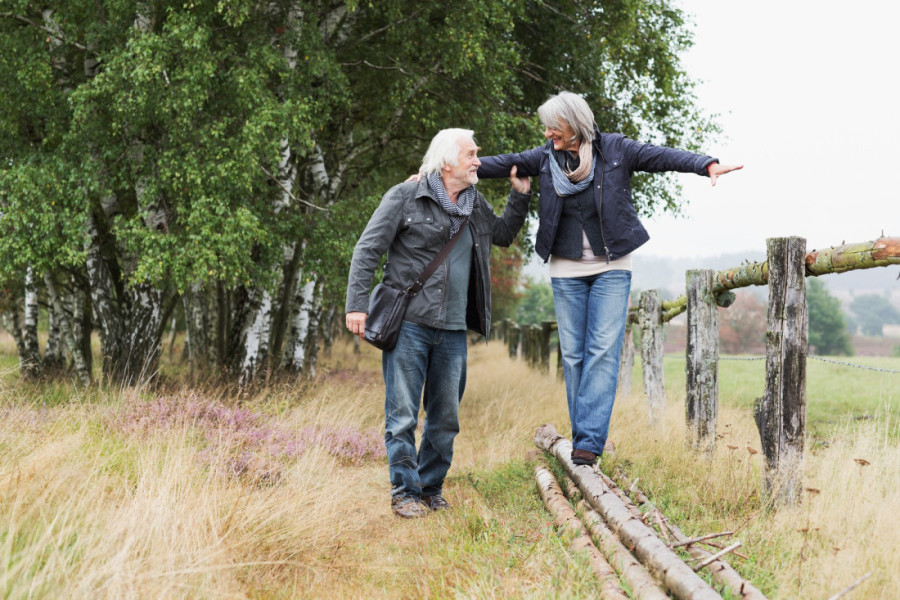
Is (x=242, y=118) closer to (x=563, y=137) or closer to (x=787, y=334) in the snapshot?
(x=563, y=137)

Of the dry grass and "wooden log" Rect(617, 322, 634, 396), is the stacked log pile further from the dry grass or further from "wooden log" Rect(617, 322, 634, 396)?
"wooden log" Rect(617, 322, 634, 396)

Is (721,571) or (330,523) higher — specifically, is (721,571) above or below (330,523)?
above

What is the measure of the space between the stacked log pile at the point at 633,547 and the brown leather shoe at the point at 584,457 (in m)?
0.05

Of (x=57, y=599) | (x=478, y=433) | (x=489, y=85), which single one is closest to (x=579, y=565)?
(x=57, y=599)

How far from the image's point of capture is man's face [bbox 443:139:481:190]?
469 cm

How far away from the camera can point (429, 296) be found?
15.2 ft

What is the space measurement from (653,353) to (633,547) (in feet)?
15.6

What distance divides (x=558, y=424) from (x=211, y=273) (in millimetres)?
4028

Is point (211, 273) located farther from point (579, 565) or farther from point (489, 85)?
point (579, 565)

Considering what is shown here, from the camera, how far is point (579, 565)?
330 centimetres

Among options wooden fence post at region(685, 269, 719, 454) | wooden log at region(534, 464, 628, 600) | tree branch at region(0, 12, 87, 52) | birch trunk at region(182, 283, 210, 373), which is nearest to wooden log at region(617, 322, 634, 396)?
wooden fence post at region(685, 269, 719, 454)

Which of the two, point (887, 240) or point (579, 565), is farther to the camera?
point (887, 240)

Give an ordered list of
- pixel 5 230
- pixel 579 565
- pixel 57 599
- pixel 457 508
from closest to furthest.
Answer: pixel 57 599 < pixel 579 565 < pixel 457 508 < pixel 5 230

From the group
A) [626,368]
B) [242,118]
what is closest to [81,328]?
[242,118]
